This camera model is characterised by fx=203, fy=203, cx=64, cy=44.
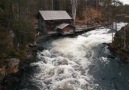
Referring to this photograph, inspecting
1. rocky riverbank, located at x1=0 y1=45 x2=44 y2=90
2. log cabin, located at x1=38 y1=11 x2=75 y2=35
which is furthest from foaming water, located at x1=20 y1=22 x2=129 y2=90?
log cabin, located at x1=38 y1=11 x2=75 y2=35

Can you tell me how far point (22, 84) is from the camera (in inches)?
826

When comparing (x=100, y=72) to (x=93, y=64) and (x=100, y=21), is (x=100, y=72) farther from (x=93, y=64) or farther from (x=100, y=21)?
(x=100, y=21)

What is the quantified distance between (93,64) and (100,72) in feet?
7.15

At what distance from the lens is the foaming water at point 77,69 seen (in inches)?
815

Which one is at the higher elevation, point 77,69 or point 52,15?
point 52,15

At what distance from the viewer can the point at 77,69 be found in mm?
24109

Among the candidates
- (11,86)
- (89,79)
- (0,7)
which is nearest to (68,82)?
(89,79)

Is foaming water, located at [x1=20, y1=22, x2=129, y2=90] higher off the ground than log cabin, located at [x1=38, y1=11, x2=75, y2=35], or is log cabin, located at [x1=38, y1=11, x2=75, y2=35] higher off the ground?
log cabin, located at [x1=38, y1=11, x2=75, y2=35]

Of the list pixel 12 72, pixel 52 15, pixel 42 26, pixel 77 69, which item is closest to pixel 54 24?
pixel 52 15

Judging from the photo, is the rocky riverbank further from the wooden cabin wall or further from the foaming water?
the wooden cabin wall

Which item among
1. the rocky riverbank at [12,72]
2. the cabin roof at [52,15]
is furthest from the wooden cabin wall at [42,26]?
the rocky riverbank at [12,72]

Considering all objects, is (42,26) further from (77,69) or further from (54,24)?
(77,69)

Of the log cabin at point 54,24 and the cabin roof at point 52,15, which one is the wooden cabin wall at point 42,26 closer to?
the log cabin at point 54,24

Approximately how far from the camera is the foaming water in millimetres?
20703
